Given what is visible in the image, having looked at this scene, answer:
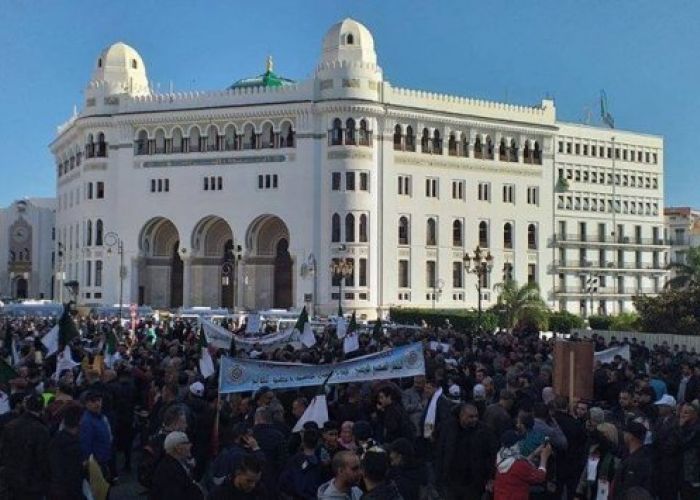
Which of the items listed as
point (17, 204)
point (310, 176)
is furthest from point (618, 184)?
point (17, 204)

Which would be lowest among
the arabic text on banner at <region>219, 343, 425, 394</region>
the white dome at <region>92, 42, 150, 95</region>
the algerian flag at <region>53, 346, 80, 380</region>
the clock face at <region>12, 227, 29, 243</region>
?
the algerian flag at <region>53, 346, 80, 380</region>

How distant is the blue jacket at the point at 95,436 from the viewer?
10.4 metres

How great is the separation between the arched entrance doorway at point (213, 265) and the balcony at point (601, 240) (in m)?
20.7

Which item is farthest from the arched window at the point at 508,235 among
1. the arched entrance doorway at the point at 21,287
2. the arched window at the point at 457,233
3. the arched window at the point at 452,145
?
the arched entrance doorway at the point at 21,287

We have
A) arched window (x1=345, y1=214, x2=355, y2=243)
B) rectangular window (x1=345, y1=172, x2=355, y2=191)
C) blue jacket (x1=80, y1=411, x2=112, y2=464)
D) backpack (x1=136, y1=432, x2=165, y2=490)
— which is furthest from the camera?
rectangular window (x1=345, y1=172, x2=355, y2=191)

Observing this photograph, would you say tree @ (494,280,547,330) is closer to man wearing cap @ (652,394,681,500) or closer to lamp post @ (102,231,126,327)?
lamp post @ (102,231,126,327)

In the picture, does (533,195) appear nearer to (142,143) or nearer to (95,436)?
(142,143)

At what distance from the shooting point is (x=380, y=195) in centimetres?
6169

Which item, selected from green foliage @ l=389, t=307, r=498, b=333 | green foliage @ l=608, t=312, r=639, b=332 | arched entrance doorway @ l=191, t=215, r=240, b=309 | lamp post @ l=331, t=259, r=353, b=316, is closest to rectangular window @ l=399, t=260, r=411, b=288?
green foliage @ l=389, t=307, r=498, b=333

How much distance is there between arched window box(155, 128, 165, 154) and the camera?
6506cm

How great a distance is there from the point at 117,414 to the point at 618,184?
64.4 m

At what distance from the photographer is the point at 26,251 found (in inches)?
→ 3378

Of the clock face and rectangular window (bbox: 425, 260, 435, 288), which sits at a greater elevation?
the clock face

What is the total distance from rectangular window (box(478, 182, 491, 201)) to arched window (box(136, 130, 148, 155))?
20.6 m
